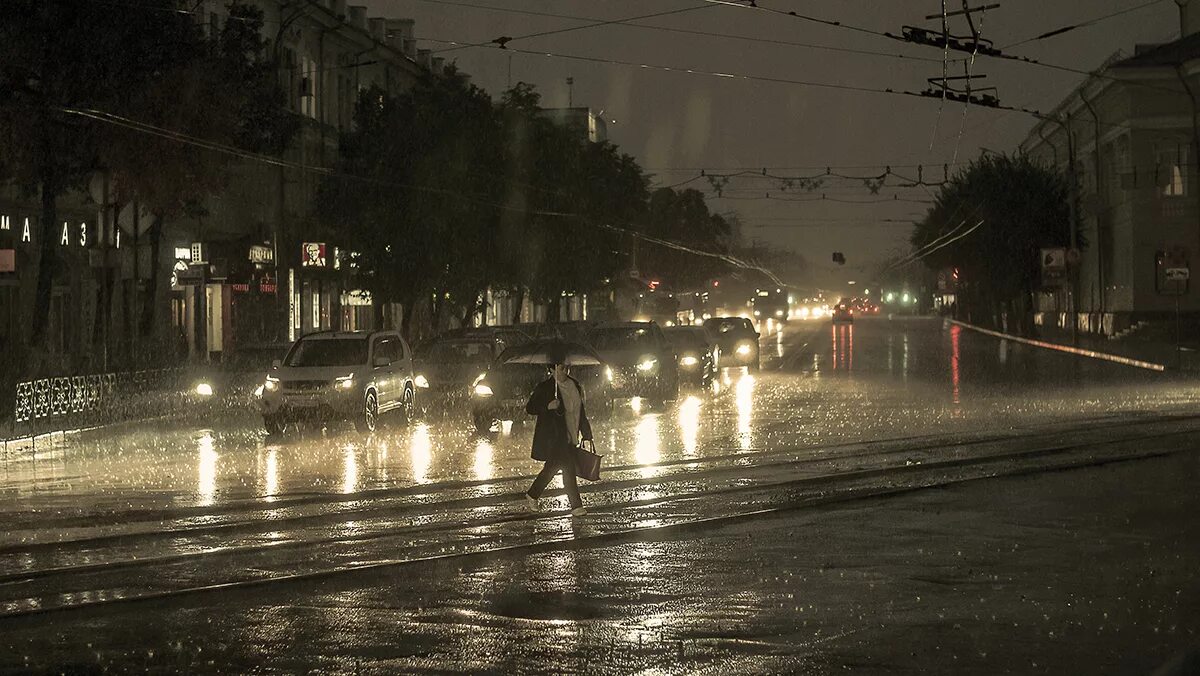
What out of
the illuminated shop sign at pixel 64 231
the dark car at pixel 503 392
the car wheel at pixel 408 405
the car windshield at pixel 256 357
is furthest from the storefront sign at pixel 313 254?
the dark car at pixel 503 392

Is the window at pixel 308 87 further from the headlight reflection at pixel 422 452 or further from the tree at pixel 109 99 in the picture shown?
the headlight reflection at pixel 422 452

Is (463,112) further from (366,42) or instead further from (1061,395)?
(1061,395)

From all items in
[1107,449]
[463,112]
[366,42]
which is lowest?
[1107,449]

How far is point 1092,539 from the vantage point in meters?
12.7

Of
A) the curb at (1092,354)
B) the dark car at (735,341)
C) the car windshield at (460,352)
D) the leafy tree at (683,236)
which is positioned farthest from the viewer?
the leafy tree at (683,236)

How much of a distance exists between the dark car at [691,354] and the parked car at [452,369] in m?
8.51

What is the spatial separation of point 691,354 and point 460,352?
9432mm

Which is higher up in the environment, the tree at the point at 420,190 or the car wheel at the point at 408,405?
the tree at the point at 420,190

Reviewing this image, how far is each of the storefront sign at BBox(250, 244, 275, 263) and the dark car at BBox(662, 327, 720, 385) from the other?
59.9 ft

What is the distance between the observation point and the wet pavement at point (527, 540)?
878cm

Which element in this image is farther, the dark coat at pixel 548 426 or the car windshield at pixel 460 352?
the car windshield at pixel 460 352

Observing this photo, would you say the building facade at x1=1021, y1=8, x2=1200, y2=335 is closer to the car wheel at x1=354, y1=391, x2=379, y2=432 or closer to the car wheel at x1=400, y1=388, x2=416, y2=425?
the car wheel at x1=400, y1=388, x2=416, y2=425

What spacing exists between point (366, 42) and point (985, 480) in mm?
54626

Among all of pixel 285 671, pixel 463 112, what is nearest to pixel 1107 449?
pixel 285 671
